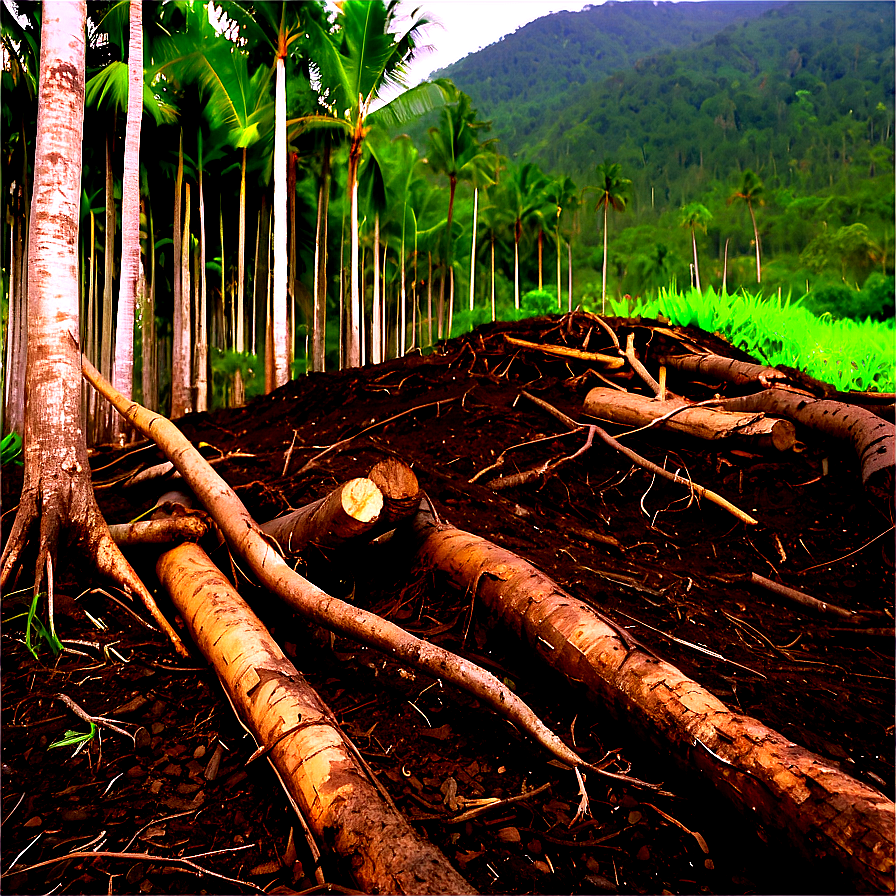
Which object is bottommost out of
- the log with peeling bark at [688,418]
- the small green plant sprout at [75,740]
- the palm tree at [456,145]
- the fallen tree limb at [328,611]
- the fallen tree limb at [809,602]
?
the fallen tree limb at [809,602]

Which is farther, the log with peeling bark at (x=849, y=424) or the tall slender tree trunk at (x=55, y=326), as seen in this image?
the log with peeling bark at (x=849, y=424)

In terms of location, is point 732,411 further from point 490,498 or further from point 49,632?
point 49,632

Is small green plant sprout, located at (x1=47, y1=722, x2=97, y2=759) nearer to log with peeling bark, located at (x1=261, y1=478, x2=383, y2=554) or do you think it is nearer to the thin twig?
the thin twig

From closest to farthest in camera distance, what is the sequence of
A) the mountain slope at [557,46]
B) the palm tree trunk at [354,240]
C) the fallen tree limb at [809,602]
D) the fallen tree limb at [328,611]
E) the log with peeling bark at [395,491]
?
the fallen tree limb at [328,611]
the log with peeling bark at [395,491]
the fallen tree limb at [809,602]
the palm tree trunk at [354,240]
the mountain slope at [557,46]

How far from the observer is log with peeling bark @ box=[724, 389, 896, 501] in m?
4.09

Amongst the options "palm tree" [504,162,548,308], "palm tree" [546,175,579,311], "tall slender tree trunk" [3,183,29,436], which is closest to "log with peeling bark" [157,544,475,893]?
"tall slender tree trunk" [3,183,29,436]

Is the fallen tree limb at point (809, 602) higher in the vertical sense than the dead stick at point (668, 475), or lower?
lower

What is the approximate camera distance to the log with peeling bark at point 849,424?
4086 millimetres

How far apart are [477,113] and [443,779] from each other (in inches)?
1420

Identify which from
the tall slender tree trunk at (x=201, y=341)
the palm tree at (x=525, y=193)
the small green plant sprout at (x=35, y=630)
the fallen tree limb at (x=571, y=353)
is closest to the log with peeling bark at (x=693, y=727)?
the small green plant sprout at (x=35, y=630)

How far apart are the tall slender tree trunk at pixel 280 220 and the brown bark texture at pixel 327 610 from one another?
10515mm

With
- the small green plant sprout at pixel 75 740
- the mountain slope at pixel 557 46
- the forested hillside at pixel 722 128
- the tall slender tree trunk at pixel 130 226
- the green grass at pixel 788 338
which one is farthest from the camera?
the forested hillside at pixel 722 128

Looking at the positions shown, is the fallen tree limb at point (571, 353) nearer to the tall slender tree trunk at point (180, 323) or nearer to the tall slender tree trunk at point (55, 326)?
the tall slender tree trunk at point (55, 326)

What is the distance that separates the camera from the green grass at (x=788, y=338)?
7.92 meters
